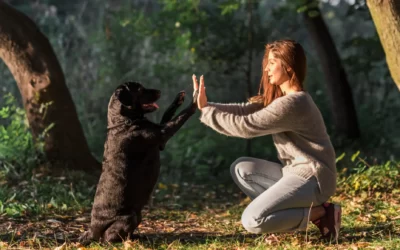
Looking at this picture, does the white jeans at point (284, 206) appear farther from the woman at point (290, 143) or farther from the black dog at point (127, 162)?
the black dog at point (127, 162)

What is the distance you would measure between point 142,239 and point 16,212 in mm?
1831

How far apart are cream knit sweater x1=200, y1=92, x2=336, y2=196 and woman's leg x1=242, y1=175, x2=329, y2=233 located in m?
0.08

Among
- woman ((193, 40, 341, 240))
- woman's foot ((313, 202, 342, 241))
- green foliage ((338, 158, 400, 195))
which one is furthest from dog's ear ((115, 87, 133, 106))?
green foliage ((338, 158, 400, 195))

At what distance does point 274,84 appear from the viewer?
467cm

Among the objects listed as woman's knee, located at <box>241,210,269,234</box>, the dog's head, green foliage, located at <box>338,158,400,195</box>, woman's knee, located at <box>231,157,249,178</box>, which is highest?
the dog's head

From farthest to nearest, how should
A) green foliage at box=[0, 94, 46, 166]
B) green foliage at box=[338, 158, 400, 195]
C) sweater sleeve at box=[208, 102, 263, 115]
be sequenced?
1. green foliage at box=[0, 94, 46, 166]
2. green foliage at box=[338, 158, 400, 195]
3. sweater sleeve at box=[208, 102, 263, 115]

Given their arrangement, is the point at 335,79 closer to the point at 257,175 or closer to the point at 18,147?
the point at 18,147

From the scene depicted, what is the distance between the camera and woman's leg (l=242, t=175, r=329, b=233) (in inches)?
171

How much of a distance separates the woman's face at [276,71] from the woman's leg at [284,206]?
2.21ft

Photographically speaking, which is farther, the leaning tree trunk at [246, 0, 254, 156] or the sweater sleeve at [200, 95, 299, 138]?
the leaning tree trunk at [246, 0, 254, 156]

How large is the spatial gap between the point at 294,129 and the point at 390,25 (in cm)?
211

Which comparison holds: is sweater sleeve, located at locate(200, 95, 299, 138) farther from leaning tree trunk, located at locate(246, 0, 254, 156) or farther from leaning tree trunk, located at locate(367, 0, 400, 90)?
leaning tree trunk, located at locate(246, 0, 254, 156)

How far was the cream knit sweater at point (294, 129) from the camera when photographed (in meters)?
4.38

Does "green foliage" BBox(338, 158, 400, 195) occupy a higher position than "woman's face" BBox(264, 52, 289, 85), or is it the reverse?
"woman's face" BBox(264, 52, 289, 85)
